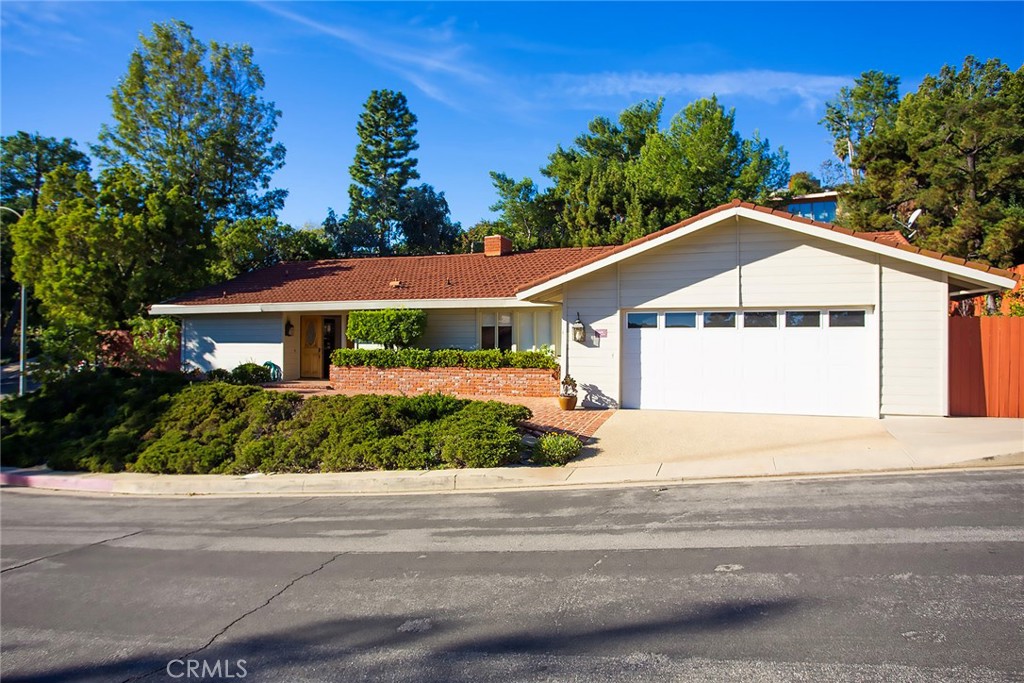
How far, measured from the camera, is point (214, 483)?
10633 millimetres

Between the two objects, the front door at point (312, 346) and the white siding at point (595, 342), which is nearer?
the white siding at point (595, 342)

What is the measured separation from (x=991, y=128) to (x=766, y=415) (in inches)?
634

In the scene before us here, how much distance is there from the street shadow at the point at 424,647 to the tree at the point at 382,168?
1613 inches

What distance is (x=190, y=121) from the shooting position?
37469 mm

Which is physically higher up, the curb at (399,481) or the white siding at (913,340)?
the white siding at (913,340)

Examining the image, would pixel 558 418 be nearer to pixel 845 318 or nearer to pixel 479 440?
pixel 479 440

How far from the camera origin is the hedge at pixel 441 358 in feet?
58.8

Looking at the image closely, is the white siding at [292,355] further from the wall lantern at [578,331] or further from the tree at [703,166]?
the tree at [703,166]

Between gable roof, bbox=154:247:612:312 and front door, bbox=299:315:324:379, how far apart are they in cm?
110

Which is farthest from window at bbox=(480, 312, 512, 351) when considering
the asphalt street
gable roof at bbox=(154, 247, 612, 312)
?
the asphalt street

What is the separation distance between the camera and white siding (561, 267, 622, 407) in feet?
49.9

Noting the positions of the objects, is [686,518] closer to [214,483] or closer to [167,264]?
[214,483]

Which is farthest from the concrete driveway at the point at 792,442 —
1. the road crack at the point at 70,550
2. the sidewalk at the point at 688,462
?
the road crack at the point at 70,550

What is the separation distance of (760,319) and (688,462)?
5.32 metres
